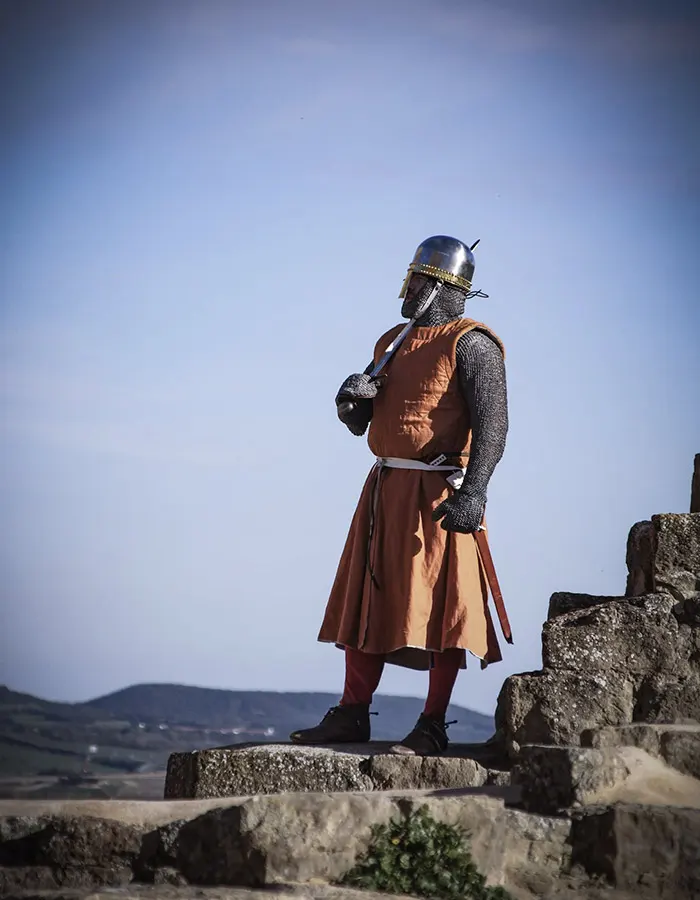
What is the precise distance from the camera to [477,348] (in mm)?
5883

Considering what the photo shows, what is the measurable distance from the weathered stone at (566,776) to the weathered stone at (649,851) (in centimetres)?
17

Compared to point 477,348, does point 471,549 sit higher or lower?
lower

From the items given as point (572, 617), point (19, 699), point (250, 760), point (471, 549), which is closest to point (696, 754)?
point (572, 617)

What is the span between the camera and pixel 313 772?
5.25m

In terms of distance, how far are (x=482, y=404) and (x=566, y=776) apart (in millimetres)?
1641

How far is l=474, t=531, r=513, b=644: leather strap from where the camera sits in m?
5.89

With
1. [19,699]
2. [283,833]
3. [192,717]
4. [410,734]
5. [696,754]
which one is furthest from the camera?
[192,717]

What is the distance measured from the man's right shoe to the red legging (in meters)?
0.04

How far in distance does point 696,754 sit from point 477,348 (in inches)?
74.2

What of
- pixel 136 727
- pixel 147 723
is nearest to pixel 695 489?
pixel 136 727

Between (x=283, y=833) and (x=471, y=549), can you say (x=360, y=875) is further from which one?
(x=471, y=549)

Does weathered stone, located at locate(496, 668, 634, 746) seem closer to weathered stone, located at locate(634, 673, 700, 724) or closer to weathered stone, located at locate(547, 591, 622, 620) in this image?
weathered stone, located at locate(634, 673, 700, 724)

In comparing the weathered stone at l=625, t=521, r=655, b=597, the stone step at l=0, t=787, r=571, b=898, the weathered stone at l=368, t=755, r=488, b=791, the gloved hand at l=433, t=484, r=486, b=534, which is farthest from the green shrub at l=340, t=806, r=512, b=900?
the weathered stone at l=625, t=521, r=655, b=597

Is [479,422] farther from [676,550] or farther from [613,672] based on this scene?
[613,672]
